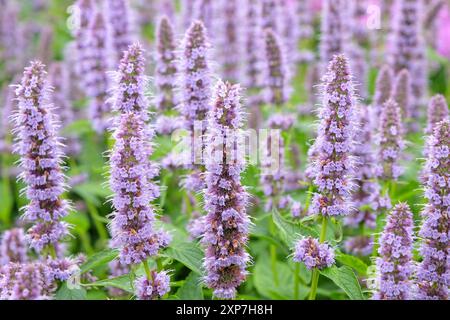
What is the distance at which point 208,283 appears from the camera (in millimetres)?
4434

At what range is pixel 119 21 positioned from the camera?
7867mm

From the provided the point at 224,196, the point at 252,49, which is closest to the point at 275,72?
the point at 252,49

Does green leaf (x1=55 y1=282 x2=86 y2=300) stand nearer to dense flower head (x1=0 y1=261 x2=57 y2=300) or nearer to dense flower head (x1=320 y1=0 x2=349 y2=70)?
dense flower head (x1=0 y1=261 x2=57 y2=300)

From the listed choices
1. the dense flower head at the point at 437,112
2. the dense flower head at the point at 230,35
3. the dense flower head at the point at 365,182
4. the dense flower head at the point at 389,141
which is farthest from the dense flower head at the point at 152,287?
the dense flower head at the point at 230,35

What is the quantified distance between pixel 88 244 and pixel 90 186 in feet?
2.03

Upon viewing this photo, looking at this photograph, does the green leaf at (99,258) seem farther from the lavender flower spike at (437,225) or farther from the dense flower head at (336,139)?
the lavender flower spike at (437,225)

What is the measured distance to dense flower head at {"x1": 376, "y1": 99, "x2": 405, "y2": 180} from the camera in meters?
5.36

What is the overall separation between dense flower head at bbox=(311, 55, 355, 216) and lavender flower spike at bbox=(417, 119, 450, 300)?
523 millimetres

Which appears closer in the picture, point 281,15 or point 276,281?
point 276,281

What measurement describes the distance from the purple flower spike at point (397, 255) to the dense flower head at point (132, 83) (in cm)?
175

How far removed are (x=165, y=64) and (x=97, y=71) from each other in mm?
1509
